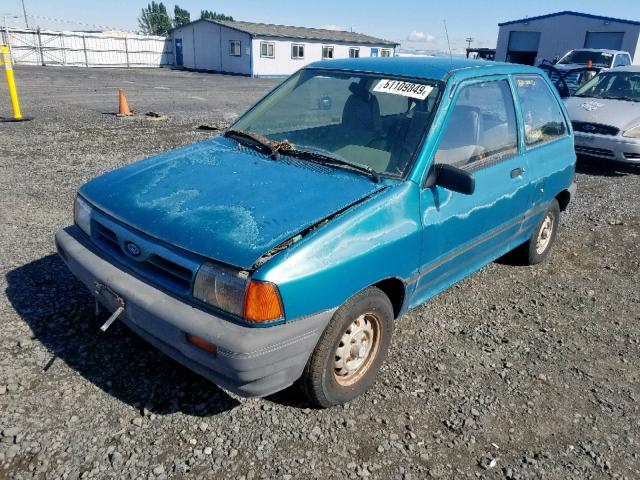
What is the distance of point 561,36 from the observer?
3175 centimetres

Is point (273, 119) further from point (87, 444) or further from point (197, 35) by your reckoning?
point (197, 35)

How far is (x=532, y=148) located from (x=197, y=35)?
39.8 metres

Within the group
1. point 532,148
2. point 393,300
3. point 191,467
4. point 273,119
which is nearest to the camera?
point 191,467

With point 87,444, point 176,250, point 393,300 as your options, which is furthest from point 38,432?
point 393,300

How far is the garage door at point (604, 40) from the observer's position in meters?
29.5

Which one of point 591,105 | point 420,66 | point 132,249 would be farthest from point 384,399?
point 591,105

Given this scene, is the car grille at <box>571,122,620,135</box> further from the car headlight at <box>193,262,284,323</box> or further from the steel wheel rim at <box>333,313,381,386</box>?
the car headlight at <box>193,262,284,323</box>

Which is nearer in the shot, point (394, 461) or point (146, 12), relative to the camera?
point (394, 461)

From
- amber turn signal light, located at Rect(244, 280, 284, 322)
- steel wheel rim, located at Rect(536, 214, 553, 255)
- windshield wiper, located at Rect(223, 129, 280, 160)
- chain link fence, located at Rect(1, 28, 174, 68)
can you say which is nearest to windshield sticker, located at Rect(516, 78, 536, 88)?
steel wheel rim, located at Rect(536, 214, 553, 255)

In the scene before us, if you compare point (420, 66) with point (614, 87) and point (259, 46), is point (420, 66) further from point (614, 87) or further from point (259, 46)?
point (259, 46)

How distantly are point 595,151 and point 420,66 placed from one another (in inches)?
245

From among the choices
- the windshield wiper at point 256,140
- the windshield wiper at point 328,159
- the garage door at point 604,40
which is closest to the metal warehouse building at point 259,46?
the garage door at point 604,40

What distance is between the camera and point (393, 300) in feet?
9.70

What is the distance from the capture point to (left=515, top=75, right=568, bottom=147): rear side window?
3.89 meters
